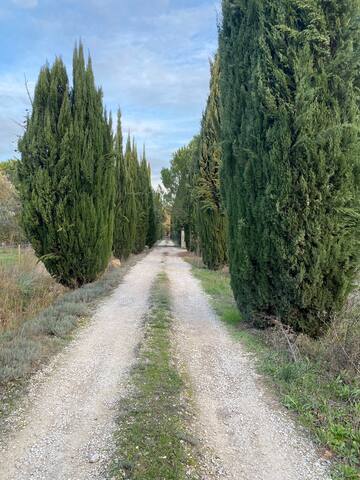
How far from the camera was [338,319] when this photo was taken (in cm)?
503

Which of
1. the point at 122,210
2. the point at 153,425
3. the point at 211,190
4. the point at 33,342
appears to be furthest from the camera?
the point at 122,210

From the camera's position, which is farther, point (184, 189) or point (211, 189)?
point (184, 189)

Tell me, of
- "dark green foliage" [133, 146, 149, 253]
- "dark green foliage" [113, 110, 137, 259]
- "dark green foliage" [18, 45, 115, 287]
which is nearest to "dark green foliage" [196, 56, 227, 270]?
"dark green foliage" [113, 110, 137, 259]

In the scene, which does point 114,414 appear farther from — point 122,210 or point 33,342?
point 122,210

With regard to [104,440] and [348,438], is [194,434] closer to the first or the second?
[104,440]

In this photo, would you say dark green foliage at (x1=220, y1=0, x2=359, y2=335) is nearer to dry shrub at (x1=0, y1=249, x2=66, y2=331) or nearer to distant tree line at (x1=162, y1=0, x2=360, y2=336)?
distant tree line at (x1=162, y1=0, x2=360, y2=336)

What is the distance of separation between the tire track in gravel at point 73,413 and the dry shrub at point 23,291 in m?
1.85

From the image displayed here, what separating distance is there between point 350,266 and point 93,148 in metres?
7.36

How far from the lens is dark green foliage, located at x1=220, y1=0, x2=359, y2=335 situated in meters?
5.02

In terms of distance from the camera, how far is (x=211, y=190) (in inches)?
618

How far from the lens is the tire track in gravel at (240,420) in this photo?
2617 mm

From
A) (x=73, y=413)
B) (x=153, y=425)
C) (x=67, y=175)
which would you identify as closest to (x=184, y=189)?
(x=67, y=175)

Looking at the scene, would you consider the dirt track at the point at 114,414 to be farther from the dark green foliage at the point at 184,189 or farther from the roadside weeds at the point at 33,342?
→ the dark green foliage at the point at 184,189

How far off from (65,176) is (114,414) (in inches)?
275
